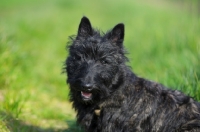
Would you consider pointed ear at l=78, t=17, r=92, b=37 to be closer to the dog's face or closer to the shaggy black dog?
the dog's face

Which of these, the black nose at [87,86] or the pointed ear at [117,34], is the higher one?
the pointed ear at [117,34]

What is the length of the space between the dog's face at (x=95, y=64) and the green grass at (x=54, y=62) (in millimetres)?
914

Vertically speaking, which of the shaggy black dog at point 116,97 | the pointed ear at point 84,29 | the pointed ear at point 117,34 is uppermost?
the pointed ear at point 84,29

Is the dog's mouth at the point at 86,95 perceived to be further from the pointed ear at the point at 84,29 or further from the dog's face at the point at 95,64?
the pointed ear at the point at 84,29

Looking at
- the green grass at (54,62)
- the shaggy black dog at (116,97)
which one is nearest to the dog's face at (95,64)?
the shaggy black dog at (116,97)

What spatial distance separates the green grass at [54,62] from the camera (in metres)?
7.59

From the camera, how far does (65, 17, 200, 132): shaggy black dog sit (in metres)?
5.89

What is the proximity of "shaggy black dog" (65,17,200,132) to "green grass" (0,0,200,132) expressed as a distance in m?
1.05

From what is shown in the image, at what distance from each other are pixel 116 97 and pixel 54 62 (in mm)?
6454

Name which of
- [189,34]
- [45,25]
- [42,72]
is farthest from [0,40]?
[45,25]

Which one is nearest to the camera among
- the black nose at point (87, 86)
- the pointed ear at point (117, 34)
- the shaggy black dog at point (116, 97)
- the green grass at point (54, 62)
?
the black nose at point (87, 86)

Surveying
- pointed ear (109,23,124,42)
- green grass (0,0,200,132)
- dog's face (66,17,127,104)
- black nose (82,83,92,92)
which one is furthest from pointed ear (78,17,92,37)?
black nose (82,83,92,92)

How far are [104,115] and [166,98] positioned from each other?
102 centimetres

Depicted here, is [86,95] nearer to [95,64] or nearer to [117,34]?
[95,64]
